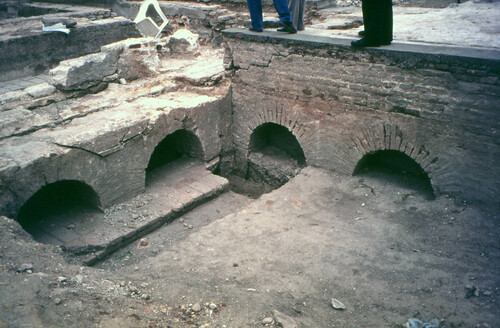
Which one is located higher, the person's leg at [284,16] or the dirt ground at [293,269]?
the person's leg at [284,16]

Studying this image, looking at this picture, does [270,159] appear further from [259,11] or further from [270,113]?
[259,11]

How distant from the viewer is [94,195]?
5102mm

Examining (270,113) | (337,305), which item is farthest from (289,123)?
(337,305)

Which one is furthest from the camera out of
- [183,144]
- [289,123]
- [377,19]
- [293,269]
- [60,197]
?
[183,144]

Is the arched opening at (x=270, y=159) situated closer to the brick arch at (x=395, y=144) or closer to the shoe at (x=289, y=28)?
the brick arch at (x=395, y=144)

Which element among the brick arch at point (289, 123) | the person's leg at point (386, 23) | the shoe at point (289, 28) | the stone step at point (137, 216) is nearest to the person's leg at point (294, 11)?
the shoe at point (289, 28)

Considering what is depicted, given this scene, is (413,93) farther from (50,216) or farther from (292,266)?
(50,216)

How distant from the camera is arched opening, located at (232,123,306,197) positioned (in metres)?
6.56

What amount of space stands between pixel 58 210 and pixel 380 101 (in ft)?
13.5

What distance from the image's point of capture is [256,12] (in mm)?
5926

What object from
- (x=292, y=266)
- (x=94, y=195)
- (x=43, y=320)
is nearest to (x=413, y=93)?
(x=292, y=266)

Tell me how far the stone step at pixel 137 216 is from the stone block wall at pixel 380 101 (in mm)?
1302

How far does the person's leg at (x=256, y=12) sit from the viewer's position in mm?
5871

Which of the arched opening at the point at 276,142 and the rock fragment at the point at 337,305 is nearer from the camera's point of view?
the rock fragment at the point at 337,305
